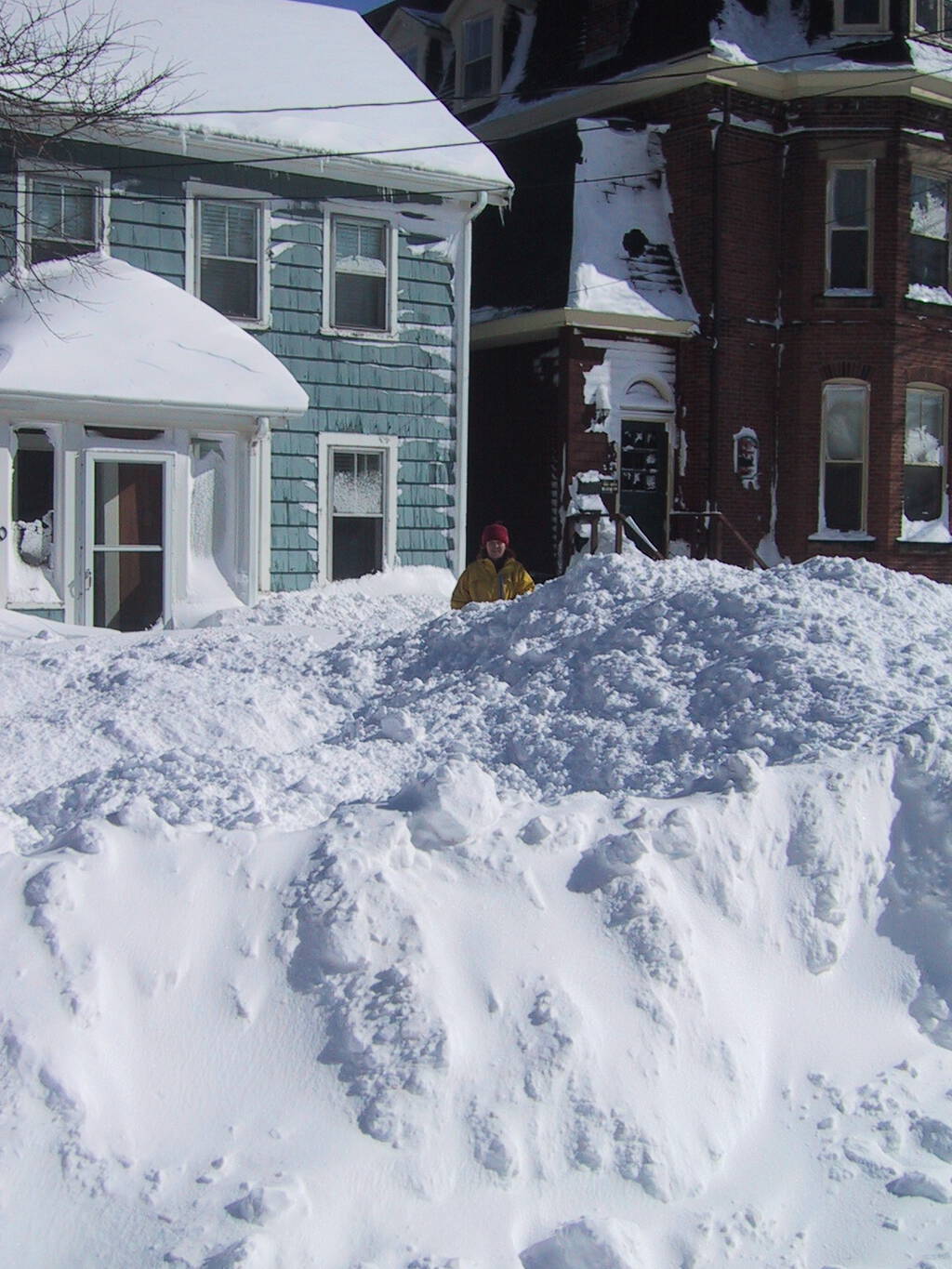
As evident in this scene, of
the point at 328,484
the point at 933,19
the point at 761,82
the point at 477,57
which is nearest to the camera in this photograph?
the point at 328,484

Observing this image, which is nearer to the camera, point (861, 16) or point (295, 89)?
point (295, 89)

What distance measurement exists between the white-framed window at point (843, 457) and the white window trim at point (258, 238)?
762 centimetres

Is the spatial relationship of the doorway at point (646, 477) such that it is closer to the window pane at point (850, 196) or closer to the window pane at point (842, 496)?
the window pane at point (842, 496)

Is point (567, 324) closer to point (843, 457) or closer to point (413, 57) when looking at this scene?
point (843, 457)

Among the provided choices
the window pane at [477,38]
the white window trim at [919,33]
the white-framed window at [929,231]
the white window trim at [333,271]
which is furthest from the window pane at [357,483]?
the white window trim at [919,33]

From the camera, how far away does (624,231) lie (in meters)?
16.8

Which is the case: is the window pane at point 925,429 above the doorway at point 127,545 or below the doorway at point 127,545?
above

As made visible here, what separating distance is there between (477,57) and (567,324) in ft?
18.7

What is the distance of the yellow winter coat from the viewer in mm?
9000

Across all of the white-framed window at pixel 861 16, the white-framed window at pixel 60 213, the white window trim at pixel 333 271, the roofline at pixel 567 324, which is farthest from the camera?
the white-framed window at pixel 861 16

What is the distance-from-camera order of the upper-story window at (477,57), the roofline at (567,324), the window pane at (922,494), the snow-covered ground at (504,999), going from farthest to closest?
1. the upper-story window at (477,57)
2. the window pane at (922,494)
3. the roofline at (567,324)
4. the snow-covered ground at (504,999)

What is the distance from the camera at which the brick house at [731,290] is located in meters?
16.5

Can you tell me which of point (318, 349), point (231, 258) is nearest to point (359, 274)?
point (318, 349)

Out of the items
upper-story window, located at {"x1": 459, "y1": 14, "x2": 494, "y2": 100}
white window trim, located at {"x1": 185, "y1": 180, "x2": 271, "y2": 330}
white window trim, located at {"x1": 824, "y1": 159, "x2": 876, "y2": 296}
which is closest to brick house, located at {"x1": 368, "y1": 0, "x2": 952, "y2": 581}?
white window trim, located at {"x1": 824, "y1": 159, "x2": 876, "y2": 296}
